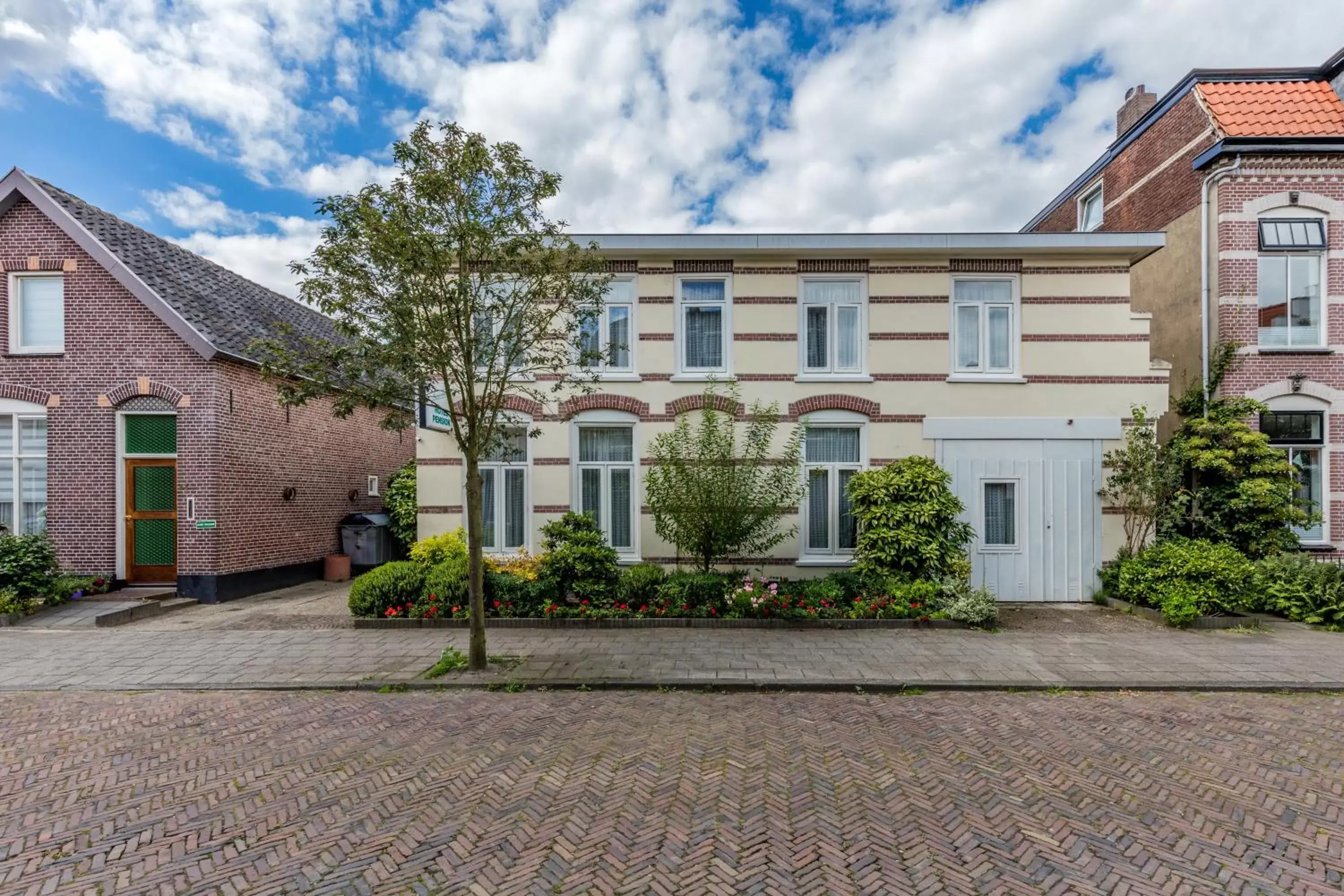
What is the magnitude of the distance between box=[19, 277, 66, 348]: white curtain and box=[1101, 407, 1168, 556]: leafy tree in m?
19.0

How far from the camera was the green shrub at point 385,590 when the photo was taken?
357 inches

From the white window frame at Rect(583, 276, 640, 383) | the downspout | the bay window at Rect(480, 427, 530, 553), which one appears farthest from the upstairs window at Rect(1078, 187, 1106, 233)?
the bay window at Rect(480, 427, 530, 553)

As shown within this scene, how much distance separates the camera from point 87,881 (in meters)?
3.44

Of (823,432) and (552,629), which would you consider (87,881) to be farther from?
(823,432)

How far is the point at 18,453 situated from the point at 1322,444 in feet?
Answer: 77.3

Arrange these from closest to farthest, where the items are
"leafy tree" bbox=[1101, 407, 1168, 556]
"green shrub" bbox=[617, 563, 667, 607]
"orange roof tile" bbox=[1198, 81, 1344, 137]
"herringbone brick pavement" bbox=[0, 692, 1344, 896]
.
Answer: "herringbone brick pavement" bbox=[0, 692, 1344, 896]
"green shrub" bbox=[617, 563, 667, 607]
"leafy tree" bbox=[1101, 407, 1168, 556]
"orange roof tile" bbox=[1198, 81, 1344, 137]

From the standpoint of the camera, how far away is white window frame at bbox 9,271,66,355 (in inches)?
442

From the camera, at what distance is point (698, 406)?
10.9 meters

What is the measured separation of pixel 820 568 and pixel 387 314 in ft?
25.9

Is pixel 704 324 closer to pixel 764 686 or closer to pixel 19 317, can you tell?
pixel 764 686

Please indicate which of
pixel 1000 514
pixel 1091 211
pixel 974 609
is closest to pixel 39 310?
pixel 974 609

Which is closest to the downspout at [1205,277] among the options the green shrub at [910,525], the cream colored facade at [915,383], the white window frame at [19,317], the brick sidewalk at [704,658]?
the cream colored facade at [915,383]

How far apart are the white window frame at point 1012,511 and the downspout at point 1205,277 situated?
394 centimetres

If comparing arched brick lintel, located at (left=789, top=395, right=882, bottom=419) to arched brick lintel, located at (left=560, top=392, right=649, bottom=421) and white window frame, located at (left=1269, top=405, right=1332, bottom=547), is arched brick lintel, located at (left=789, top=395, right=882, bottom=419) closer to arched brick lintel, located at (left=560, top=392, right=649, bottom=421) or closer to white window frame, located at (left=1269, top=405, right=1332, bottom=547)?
arched brick lintel, located at (left=560, top=392, right=649, bottom=421)
